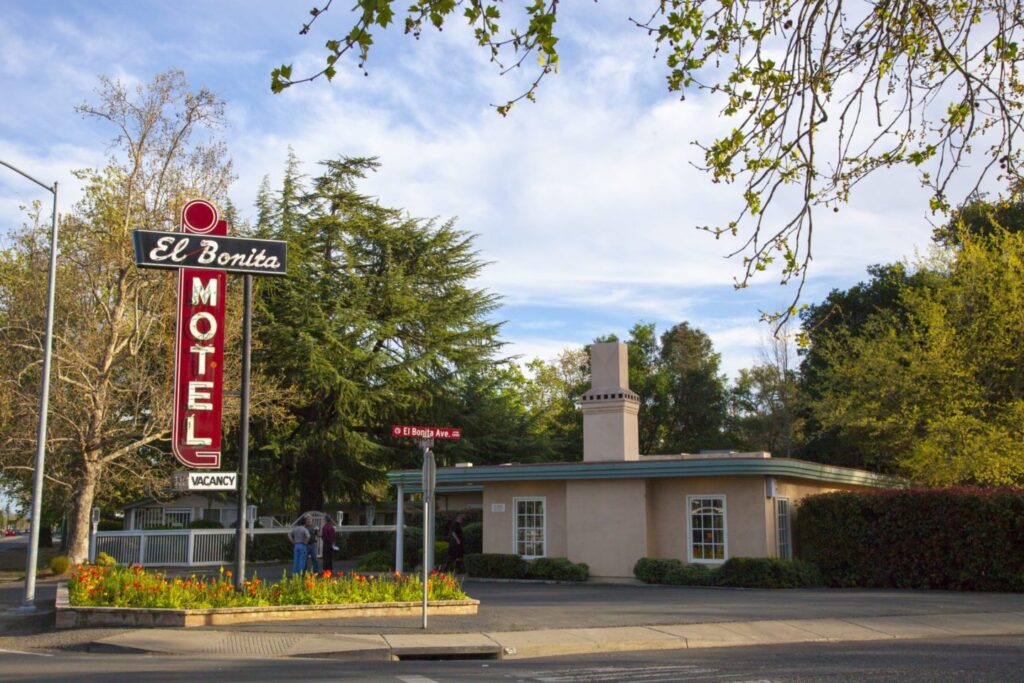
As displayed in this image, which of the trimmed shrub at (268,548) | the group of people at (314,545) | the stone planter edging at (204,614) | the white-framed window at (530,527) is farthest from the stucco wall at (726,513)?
the trimmed shrub at (268,548)

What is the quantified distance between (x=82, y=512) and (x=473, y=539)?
482 inches

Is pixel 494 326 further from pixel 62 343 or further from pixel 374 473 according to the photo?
pixel 62 343

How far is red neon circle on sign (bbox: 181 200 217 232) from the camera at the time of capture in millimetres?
19406

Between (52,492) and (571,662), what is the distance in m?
27.0

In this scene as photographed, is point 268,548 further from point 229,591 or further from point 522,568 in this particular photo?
point 229,591

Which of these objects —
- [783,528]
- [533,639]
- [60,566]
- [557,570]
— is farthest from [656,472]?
[60,566]

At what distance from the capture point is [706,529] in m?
25.5

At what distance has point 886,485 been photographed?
29.6 m

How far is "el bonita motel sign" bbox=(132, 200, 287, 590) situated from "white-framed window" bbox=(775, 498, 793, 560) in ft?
45.4

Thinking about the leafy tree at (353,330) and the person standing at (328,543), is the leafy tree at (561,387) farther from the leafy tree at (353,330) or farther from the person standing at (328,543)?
the person standing at (328,543)

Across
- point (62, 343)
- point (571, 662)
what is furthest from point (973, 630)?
point (62, 343)

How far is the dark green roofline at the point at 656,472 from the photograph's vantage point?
2436 cm

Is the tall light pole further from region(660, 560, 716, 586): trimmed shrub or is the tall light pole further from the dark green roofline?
region(660, 560, 716, 586): trimmed shrub

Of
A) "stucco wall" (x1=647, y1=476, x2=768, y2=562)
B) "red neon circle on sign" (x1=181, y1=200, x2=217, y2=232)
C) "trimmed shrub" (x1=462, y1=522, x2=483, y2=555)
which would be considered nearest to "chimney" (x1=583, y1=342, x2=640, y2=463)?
"stucco wall" (x1=647, y1=476, x2=768, y2=562)
